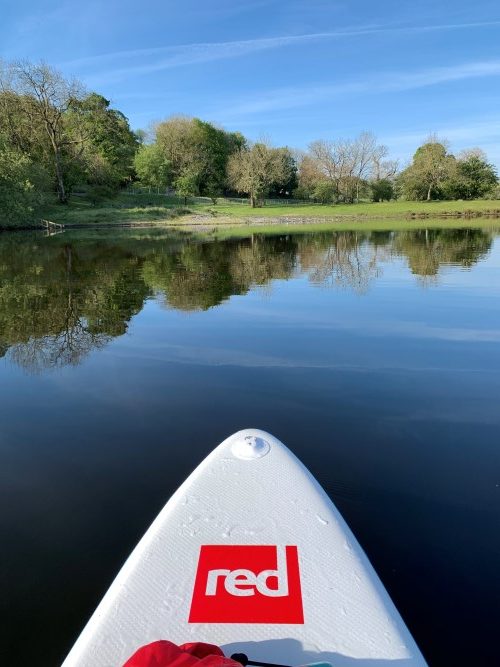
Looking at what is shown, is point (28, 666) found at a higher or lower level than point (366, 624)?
lower

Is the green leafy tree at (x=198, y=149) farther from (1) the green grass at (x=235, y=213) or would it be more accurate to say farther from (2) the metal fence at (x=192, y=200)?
(1) the green grass at (x=235, y=213)

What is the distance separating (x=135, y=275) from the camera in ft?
53.0

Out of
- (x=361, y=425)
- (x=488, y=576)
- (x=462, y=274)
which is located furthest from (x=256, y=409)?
(x=462, y=274)

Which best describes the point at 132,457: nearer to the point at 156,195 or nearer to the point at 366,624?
the point at 366,624

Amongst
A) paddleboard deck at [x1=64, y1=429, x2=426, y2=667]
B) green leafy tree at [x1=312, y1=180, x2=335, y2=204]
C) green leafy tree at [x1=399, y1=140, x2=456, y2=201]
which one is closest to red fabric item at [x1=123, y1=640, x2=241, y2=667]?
paddleboard deck at [x1=64, y1=429, x2=426, y2=667]

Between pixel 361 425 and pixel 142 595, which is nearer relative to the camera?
pixel 142 595

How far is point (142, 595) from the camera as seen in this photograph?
2.52 metres

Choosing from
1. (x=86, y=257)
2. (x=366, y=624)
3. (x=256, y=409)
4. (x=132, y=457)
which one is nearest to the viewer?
(x=366, y=624)

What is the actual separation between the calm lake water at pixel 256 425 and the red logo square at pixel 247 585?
83 centimetres

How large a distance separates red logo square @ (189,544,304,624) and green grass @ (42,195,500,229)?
44938mm

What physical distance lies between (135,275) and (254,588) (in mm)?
14516

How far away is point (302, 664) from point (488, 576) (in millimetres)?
1668

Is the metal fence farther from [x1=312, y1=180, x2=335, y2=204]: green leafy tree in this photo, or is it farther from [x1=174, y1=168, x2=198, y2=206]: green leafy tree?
[x1=174, y1=168, x2=198, y2=206]: green leafy tree

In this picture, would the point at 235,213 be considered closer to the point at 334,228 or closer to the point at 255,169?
the point at 255,169
